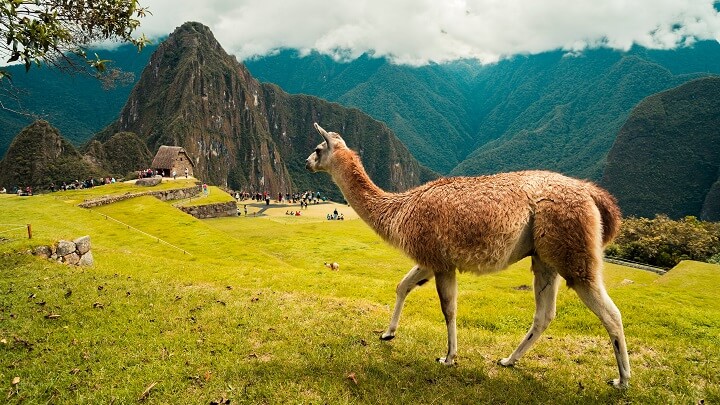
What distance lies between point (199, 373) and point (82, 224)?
23.2 meters

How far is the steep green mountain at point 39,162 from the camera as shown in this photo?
108m

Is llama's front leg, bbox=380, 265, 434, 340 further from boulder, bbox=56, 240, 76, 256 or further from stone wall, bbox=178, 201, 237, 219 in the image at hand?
stone wall, bbox=178, 201, 237, 219

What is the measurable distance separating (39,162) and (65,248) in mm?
126503

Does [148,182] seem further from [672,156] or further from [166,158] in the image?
[672,156]

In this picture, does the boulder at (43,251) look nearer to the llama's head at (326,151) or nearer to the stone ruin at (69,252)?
the stone ruin at (69,252)

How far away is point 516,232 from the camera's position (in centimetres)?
483

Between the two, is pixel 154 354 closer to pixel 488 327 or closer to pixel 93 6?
pixel 93 6

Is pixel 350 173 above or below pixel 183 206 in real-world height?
above

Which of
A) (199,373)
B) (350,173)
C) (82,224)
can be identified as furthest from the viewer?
(82,224)

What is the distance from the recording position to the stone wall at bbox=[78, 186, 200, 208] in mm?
32428

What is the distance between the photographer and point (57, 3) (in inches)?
200

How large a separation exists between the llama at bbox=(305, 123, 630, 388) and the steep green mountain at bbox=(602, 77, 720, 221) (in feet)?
505

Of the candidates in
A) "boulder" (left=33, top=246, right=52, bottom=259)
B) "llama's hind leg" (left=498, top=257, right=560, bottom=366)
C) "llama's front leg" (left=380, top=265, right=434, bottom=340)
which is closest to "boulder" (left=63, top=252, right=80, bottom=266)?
"boulder" (left=33, top=246, right=52, bottom=259)

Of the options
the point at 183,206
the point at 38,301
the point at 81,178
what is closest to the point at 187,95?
the point at 81,178
